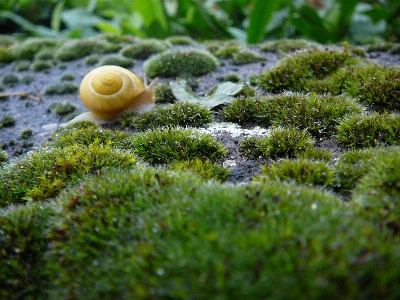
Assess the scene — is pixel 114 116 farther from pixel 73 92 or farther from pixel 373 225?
pixel 373 225

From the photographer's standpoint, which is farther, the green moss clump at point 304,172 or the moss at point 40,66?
the moss at point 40,66

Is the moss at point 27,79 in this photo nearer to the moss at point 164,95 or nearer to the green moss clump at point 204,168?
the moss at point 164,95

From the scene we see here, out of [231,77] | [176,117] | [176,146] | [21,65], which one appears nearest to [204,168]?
[176,146]

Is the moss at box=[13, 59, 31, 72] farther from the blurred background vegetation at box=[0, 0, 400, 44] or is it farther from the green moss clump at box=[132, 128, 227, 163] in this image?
the green moss clump at box=[132, 128, 227, 163]

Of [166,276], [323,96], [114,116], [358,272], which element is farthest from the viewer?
[114,116]

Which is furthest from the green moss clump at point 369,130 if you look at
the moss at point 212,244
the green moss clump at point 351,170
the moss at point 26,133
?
the moss at point 26,133

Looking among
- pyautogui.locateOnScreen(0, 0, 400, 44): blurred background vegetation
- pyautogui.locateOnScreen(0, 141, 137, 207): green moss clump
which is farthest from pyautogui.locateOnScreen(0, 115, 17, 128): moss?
pyautogui.locateOnScreen(0, 0, 400, 44): blurred background vegetation

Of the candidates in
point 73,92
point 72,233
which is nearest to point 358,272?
point 72,233

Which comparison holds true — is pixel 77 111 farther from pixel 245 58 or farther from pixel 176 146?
pixel 245 58
